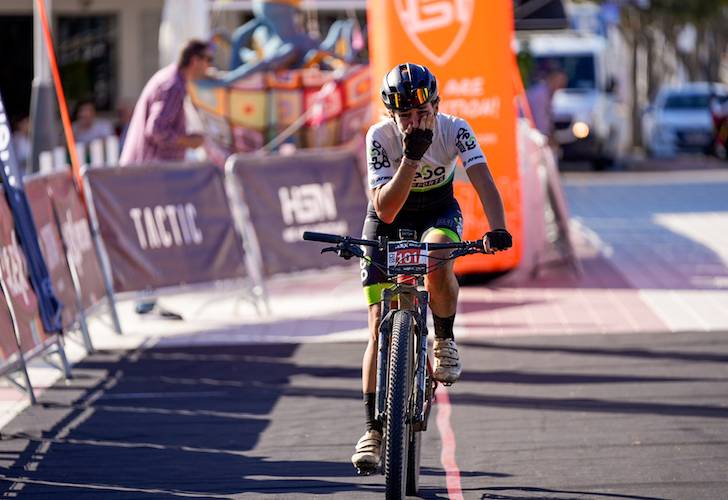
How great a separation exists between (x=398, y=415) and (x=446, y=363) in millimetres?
637

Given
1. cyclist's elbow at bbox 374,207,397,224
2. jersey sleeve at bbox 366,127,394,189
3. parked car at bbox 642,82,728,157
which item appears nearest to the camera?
cyclist's elbow at bbox 374,207,397,224

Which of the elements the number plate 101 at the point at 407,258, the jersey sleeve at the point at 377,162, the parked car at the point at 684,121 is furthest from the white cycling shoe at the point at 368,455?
the parked car at the point at 684,121

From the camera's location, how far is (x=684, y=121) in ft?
122

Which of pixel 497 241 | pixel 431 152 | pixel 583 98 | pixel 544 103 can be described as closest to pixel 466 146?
pixel 431 152

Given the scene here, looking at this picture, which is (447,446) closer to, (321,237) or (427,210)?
(427,210)

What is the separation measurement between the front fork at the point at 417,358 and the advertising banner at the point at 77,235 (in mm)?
4474

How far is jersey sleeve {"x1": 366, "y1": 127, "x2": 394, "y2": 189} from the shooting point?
625 centimetres

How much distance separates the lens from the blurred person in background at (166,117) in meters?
11.8

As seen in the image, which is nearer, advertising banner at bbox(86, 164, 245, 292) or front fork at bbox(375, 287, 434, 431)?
front fork at bbox(375, 287, 434, 431)

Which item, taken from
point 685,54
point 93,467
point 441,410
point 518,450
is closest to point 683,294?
point 441,410

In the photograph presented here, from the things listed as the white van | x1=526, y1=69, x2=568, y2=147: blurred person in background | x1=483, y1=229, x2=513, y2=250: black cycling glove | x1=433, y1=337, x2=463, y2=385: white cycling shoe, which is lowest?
the white van

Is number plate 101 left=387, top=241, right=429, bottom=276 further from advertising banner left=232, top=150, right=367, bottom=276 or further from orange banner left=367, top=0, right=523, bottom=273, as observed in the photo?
orange banner left=367, top=0, right=523, bottom=273

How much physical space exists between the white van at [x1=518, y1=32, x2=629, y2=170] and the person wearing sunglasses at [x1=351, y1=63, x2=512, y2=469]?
76.9 ft

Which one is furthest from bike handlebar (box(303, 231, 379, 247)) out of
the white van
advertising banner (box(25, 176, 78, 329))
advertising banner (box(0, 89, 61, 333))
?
the white van
